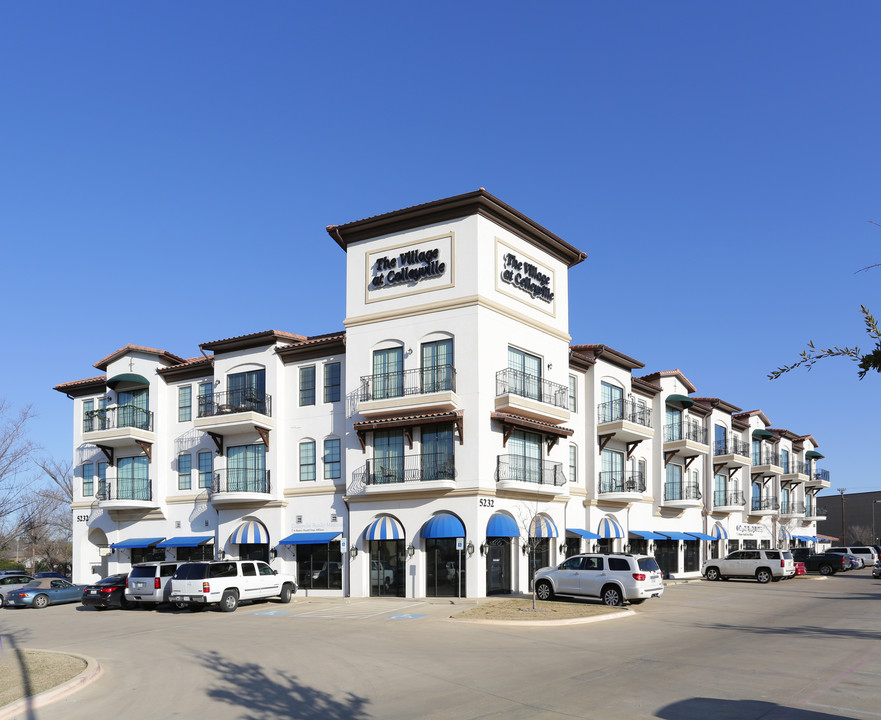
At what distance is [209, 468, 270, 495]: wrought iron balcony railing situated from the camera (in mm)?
39469

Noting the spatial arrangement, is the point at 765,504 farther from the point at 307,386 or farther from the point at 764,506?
the point at 307,386

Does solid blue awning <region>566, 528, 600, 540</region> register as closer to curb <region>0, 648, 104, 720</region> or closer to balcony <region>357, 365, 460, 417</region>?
balcony <region>357, 365, 460, 417</region>

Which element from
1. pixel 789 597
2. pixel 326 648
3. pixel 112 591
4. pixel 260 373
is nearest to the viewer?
pixel 326 648

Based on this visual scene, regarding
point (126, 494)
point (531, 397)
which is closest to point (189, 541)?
point (126, 494)

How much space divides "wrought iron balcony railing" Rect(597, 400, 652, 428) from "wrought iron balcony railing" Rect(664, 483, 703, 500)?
6.87 m

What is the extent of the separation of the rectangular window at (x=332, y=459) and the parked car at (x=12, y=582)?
13563mm

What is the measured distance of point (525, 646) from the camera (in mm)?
19859

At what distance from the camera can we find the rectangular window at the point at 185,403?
1705 inches

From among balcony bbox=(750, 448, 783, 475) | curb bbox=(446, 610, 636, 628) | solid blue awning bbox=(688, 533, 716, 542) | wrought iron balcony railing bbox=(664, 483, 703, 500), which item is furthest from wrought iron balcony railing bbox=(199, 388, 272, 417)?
balcony bbox=(750, 448, 783, 475)

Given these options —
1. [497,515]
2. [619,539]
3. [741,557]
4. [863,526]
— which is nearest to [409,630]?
[497,515]

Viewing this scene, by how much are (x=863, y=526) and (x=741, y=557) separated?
67.8 meters

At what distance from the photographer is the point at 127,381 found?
43.9 metres

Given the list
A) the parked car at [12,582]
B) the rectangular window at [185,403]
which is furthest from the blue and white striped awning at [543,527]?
the parked car at [12,582]

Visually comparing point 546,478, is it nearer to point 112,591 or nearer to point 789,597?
point 789,597
